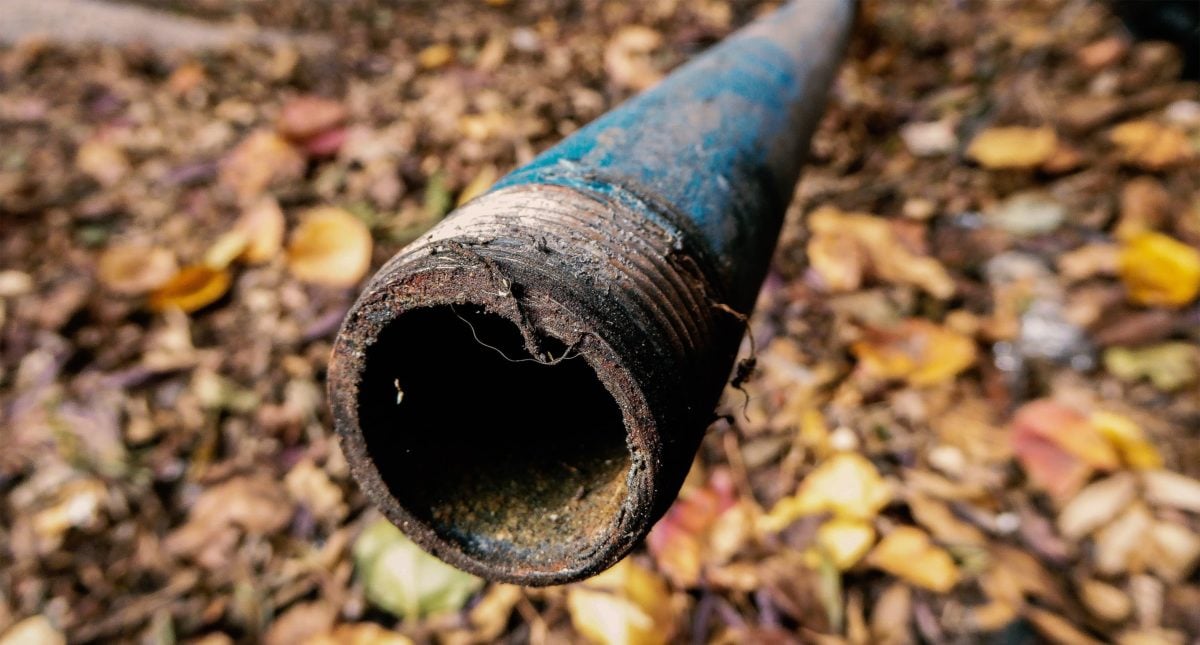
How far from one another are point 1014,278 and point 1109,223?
14.9 inches

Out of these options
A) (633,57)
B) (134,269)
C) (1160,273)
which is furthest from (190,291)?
(1160,273)

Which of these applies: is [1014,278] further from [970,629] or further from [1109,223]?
[970,629]

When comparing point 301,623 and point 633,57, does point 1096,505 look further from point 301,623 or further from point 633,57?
point 633,57

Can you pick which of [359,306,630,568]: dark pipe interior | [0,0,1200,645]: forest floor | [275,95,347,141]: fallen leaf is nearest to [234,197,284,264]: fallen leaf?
[0,0,1200,645]: forest floor

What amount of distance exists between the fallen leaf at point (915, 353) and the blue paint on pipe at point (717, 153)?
65cm

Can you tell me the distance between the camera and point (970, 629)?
1.55 meters

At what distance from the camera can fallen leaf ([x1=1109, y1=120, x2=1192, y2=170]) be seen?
2377 mm

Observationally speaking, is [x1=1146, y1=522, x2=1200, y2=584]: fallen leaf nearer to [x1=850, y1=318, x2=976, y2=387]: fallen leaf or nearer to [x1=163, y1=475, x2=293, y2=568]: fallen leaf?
[x1=850, y1=318, x2=976, y2=387]: fallen leaf

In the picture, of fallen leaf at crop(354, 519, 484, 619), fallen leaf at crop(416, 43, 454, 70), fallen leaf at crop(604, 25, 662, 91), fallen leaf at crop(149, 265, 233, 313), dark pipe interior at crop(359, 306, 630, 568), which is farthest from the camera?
fallen leaf at crop(416, 43, 454, 70)

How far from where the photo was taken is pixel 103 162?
274 centimetres

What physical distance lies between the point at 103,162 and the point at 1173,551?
11.0ft

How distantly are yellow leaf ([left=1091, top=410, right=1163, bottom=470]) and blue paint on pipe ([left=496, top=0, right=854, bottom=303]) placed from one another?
100 cm

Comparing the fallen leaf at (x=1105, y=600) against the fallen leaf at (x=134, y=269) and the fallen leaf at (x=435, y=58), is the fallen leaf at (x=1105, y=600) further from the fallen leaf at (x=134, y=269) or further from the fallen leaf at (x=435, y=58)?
the fallen leaf at (x=435, y=58)

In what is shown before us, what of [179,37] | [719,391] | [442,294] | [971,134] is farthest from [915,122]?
[179,37]
